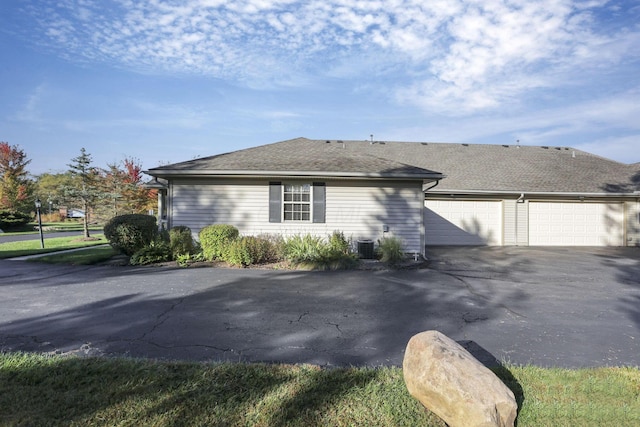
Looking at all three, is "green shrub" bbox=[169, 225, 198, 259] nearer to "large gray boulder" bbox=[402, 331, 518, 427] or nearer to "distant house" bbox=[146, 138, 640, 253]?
"distant house" bbox=[146, 138, 640, 253]

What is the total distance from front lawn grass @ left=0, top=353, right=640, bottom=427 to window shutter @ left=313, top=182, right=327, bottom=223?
27.0 feet

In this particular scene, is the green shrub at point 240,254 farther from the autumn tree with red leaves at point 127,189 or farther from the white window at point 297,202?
the autumn tree with red leaves at point 127,189

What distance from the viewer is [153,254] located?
10.1m

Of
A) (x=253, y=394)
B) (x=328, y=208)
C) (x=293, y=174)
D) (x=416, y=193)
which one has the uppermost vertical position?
(x=293, y=174)

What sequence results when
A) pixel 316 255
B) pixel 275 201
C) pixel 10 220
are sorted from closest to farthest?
pixel 316 255
pixel 275 201
pixel 10 220

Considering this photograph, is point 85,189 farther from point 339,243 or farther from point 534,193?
point 534,193

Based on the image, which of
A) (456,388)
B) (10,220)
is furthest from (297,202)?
(10,220)

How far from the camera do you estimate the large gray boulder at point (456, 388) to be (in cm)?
248

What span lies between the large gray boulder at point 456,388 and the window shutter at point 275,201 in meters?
8.88

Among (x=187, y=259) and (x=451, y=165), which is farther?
(x=451, y=165)

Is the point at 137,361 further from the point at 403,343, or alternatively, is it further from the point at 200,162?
the point at 200,162

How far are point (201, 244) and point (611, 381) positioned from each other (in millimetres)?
9661

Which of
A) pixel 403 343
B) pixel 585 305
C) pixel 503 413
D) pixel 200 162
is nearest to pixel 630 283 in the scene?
pixel 585 305

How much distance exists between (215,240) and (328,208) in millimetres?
3761
